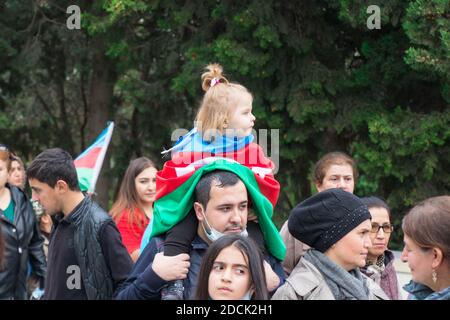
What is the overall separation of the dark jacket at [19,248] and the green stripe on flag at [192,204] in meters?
2.49

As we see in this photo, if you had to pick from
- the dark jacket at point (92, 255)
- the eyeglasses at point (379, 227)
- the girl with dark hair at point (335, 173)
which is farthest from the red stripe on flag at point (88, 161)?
the eyeglasses at point (379, 227)

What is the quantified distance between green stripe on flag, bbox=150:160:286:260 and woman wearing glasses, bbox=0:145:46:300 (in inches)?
103

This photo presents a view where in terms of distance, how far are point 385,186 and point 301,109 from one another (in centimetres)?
136

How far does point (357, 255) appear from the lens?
368 cm

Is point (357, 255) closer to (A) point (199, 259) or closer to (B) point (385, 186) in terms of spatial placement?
(A) point (199, 259)

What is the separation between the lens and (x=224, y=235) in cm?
370

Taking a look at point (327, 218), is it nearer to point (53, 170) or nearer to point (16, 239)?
point (53, 170)

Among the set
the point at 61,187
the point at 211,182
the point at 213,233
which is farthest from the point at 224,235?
the point at 61,187

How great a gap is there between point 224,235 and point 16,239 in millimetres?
3197

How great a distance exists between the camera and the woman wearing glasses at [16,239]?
6258mm

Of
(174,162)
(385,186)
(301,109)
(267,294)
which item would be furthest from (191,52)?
(267,294)

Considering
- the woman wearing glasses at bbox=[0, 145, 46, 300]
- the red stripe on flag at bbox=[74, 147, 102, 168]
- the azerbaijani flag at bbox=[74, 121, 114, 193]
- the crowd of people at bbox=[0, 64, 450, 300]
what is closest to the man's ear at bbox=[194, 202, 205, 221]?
the crowd of people at bbox=[0, 64, 450, 300]

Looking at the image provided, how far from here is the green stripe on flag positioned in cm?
386

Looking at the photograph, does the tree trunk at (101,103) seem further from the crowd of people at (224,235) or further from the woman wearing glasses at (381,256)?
the crowd of people at (224,235)
